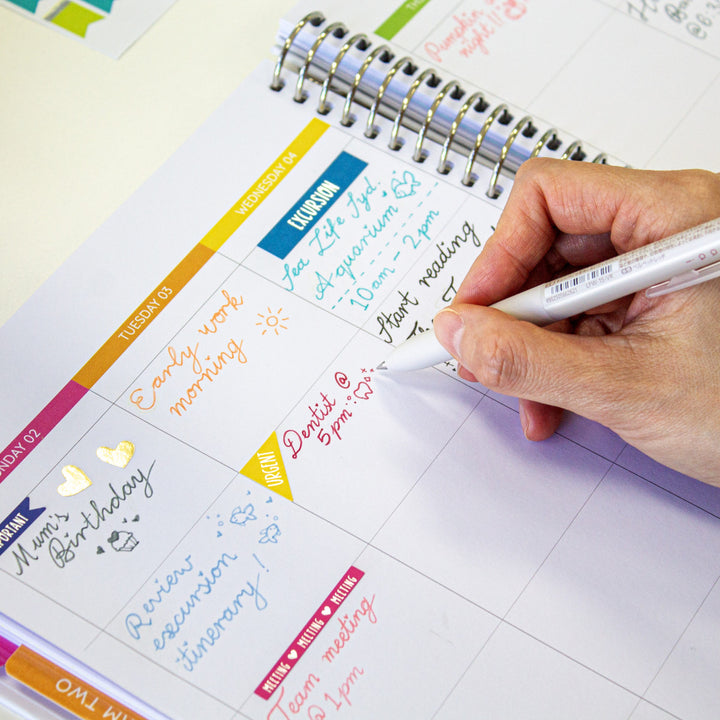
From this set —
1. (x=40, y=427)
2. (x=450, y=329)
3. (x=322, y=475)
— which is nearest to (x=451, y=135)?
(x=450, y=329)

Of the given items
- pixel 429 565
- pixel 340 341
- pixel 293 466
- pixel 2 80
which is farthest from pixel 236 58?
pixel 429 565

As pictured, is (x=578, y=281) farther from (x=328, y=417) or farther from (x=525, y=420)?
(x=328, y=417)

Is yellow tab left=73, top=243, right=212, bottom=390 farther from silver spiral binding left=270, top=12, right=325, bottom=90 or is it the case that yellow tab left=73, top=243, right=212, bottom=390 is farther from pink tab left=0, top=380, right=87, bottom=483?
silver spiral binding left=270, top=12, right=325, bottom=90

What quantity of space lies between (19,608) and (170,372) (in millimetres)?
223

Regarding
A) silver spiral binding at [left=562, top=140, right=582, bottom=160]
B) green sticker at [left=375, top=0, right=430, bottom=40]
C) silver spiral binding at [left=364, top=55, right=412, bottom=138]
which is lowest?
silver spiral binding at [left=562, top=140, right=582, bottom=160]

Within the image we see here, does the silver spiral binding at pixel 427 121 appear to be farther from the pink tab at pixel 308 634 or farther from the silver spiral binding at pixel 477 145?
the pink tab at pixel 308 634

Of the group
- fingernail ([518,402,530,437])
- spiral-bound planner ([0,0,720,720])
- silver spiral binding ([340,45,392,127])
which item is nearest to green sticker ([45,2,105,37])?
spiral-bound planner ([0,0,720,720])

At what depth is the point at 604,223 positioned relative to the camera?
0.73 m

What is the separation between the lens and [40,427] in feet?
2.33

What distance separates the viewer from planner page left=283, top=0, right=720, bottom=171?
90 centimetres

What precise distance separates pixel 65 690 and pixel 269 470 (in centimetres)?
23

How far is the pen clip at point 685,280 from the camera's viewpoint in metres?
0.63

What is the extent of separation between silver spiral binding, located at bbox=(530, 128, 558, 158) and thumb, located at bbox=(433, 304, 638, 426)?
0.25m

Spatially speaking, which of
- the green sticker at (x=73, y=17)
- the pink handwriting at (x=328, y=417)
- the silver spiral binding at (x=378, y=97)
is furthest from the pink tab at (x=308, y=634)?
the green sticker at (x=73, y=17)
